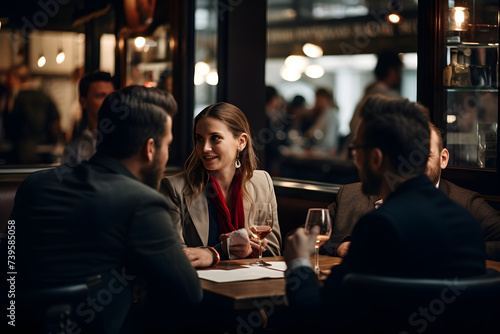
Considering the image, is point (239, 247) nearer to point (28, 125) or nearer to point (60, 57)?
point (28, 125)

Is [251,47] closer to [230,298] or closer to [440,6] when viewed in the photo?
[440,6]

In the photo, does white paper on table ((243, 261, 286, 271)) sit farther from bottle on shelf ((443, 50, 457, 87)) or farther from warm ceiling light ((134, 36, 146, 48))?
warm ceiling light ((134, 36, 146, 48))

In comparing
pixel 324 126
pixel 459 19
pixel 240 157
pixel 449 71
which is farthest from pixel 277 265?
pixel 324 126

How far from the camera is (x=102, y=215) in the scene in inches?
70.4

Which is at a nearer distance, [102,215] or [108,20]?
[102,215]

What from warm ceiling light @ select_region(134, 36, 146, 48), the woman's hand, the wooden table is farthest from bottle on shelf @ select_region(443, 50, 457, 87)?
warm ceiling light @ select_region(134, 36, 146, 48)

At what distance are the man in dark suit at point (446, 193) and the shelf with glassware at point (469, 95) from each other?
1.62 feet

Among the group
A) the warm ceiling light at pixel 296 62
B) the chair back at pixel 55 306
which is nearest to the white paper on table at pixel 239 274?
the chair back at pixel 55 306

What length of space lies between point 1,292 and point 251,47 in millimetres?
3083

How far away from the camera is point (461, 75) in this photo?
11.0 feet

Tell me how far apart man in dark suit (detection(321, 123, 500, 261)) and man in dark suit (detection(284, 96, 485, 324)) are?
77cm

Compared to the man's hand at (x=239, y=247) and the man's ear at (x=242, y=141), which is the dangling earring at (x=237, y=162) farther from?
the man's hand at (x=239, y=247)

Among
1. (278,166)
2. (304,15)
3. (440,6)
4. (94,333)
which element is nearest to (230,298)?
(94,333)

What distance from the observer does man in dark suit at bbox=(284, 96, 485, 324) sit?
1.69 meters
